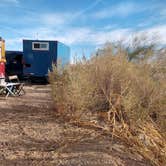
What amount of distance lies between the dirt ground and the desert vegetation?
1.91 ft

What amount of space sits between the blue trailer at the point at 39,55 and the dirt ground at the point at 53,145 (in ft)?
37.2

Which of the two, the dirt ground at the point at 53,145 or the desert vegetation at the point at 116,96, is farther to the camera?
the desert vegetation at the point at 116,96

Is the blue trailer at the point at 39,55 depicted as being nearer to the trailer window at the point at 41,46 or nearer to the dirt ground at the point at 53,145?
the trailer window at the point at 41,46

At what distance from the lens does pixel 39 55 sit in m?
20.5

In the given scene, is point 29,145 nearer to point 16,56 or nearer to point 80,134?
point 80,134

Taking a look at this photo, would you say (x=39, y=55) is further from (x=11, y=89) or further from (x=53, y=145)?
(x=53, y=145)

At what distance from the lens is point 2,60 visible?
14359 millimetres

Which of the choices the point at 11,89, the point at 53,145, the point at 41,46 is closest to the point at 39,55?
the point at 41,46

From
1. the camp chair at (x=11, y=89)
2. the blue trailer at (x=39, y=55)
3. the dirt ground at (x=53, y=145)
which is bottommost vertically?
the dirt ground at (x=53, y=145)

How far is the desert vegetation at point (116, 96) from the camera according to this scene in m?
8.16

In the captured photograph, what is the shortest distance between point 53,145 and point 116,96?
3.17 meters

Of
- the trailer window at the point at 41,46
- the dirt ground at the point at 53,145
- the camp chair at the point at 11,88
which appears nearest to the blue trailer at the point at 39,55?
the trailer window at the point at 41,46

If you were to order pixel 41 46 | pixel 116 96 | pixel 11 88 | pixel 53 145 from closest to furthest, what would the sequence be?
pixel 53 145, pixel 116 96, pixel 11 88, pixel 41 46

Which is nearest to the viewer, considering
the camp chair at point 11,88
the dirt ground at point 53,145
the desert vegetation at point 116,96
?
the dirt ground at point 53,145
